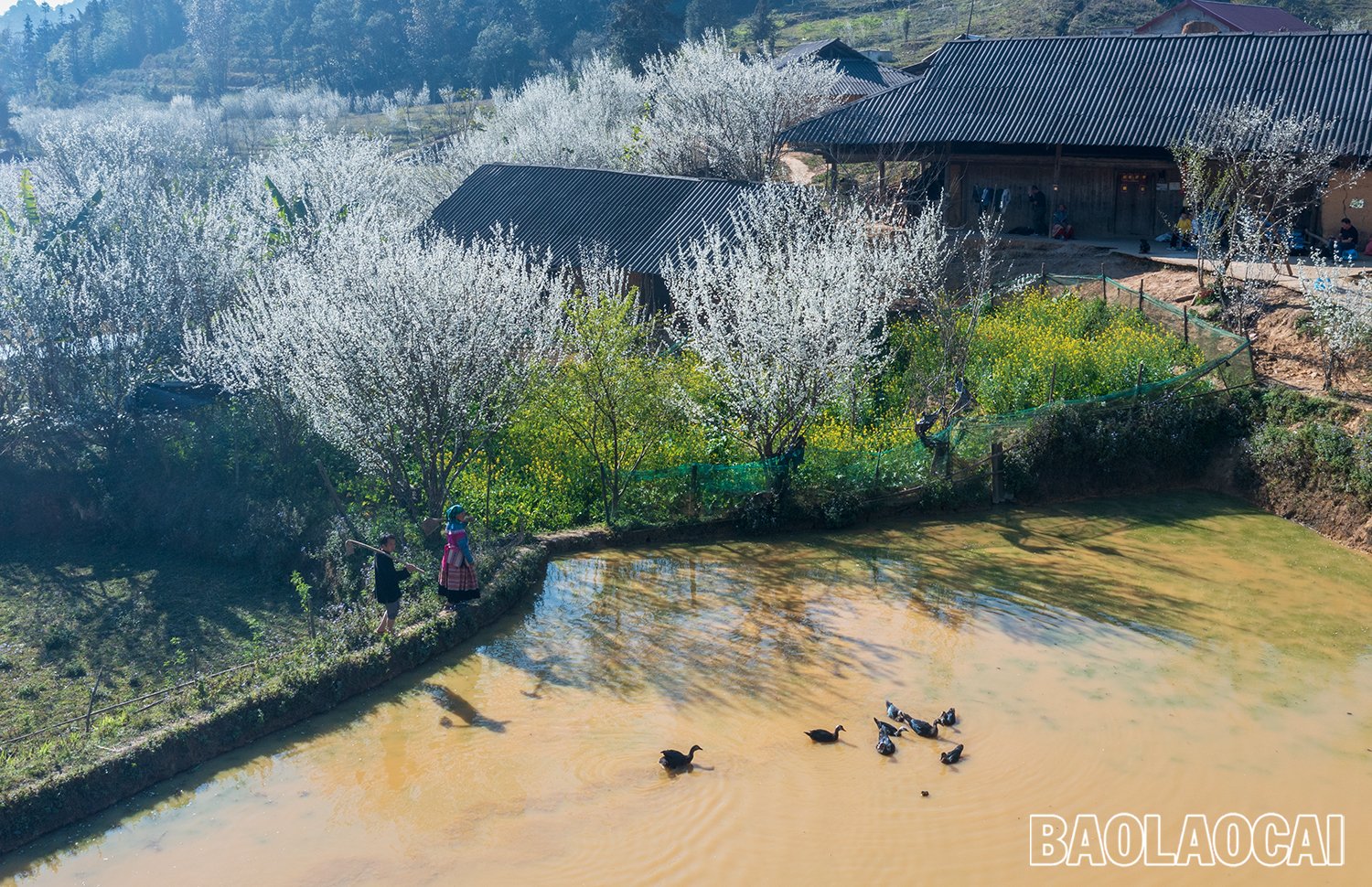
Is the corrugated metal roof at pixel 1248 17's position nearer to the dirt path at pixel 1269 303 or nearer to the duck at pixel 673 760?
the dirt path at pixel 1269 303

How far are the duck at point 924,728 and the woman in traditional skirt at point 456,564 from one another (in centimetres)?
550

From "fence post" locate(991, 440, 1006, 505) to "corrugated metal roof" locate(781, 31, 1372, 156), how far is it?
1216 centimetres

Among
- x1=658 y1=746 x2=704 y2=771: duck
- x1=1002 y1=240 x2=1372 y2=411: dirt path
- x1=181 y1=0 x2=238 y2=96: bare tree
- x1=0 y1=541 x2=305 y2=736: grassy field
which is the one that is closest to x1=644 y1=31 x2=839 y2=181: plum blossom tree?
x1=1002 y1=240 x2=1372 y2=411: dirt path

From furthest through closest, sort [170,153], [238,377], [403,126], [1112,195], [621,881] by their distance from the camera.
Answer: [403,126] < [170,153] < [1112,195] < [238,377] < [621,881]

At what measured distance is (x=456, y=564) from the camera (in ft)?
43.5

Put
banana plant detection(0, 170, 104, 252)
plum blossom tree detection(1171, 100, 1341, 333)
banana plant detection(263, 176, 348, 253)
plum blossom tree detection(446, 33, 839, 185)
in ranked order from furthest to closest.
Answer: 1. plum blossom tree detection(446, 33, 839, 185)
2. banana plant detection(263, 176, 348, 253)
3. plum blossom tree detection(1171, 100, 1341, 333)
4. banana plant detection(0, 170, 104, 252)

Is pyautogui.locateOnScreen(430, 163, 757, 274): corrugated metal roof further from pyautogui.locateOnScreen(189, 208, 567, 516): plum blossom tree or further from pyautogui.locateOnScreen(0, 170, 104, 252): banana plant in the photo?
pyautogui.locateOnScreen(0, 170, 104, 252): banana plant

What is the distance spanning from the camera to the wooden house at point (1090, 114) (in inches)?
1022

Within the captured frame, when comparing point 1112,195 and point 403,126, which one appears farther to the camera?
point 403,126

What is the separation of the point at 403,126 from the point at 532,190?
45.5m

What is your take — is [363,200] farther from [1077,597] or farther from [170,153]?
[170,153]

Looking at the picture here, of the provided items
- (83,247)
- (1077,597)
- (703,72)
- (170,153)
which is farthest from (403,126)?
(1077,597)

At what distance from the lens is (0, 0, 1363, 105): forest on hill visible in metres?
62.4

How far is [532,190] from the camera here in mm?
30141
